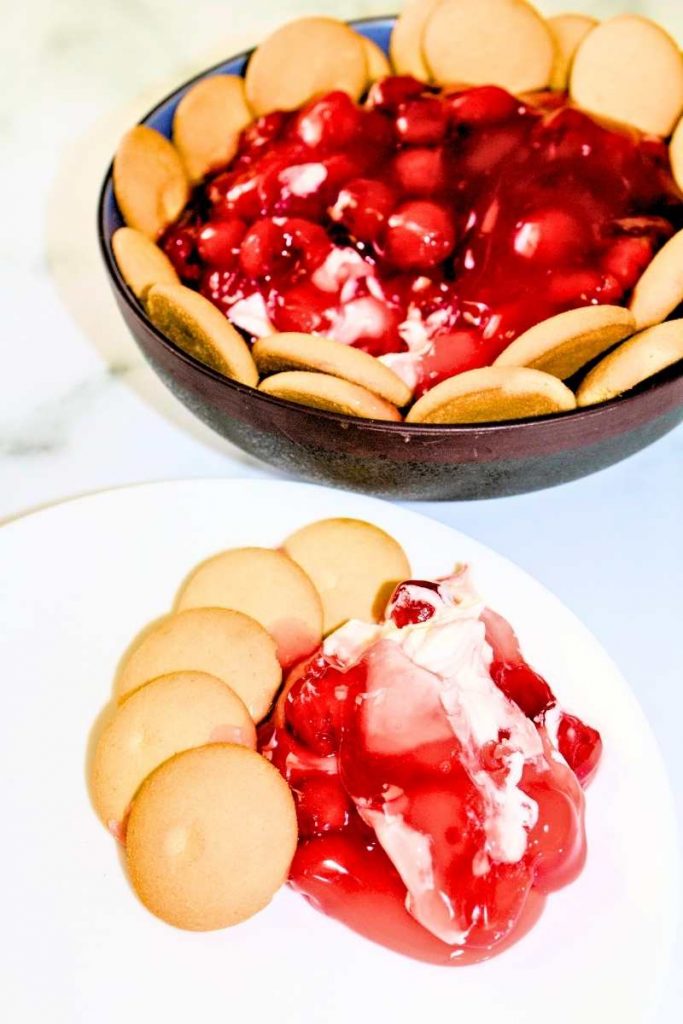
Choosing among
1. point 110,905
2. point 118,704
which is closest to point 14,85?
point 118,704

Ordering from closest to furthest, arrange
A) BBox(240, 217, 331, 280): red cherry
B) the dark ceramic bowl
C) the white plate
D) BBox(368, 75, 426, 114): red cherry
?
the white plate < the dark ceramic bowl < BBox(240, 217, 331, 280): red cherry < BBox(368, 75, 426, 114): red cherry

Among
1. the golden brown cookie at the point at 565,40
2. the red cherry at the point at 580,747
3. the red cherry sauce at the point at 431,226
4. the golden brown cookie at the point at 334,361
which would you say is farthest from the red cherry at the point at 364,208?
the red cherry at the point at 580,747

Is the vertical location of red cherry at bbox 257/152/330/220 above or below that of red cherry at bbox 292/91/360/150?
below

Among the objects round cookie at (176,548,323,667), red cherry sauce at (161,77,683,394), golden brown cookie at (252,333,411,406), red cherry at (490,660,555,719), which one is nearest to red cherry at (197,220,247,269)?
red cherry sauce at (161,77,683,394)

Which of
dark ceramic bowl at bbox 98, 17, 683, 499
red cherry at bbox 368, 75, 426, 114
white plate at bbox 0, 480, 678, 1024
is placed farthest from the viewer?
red cherry at bbox 368, 75, 426, 114

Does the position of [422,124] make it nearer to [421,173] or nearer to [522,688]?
[421,173]

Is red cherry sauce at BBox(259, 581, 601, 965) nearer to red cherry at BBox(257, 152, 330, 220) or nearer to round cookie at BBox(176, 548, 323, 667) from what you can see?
round cookie at BBox(176, 548, 323, 667)

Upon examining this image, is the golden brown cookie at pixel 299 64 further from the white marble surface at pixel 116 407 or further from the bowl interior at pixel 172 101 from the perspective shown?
the white marble surface at pixel 116 407
